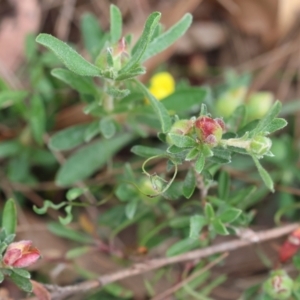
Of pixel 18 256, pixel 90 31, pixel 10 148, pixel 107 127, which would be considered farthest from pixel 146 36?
pixel 10 148

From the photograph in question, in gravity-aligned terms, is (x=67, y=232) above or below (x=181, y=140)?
below

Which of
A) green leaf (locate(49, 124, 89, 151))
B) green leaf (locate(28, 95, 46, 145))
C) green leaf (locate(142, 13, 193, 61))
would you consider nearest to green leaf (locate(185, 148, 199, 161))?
green leaf (locate(142, 13, 193, 61))

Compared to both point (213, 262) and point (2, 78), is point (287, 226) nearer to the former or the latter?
point (213, 262)

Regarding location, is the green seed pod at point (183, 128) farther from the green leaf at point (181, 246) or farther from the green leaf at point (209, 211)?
the green leaf at point (181, 246)

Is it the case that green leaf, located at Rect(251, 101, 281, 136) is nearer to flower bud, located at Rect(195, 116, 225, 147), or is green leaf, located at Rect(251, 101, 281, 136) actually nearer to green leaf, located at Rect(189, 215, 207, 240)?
flower bud, located at Rect(195, 116, 225, 147)

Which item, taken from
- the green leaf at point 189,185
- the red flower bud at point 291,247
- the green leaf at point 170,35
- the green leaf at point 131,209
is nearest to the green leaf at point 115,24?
the green leaf at point 170,35

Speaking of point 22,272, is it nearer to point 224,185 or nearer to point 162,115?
point 162,115
